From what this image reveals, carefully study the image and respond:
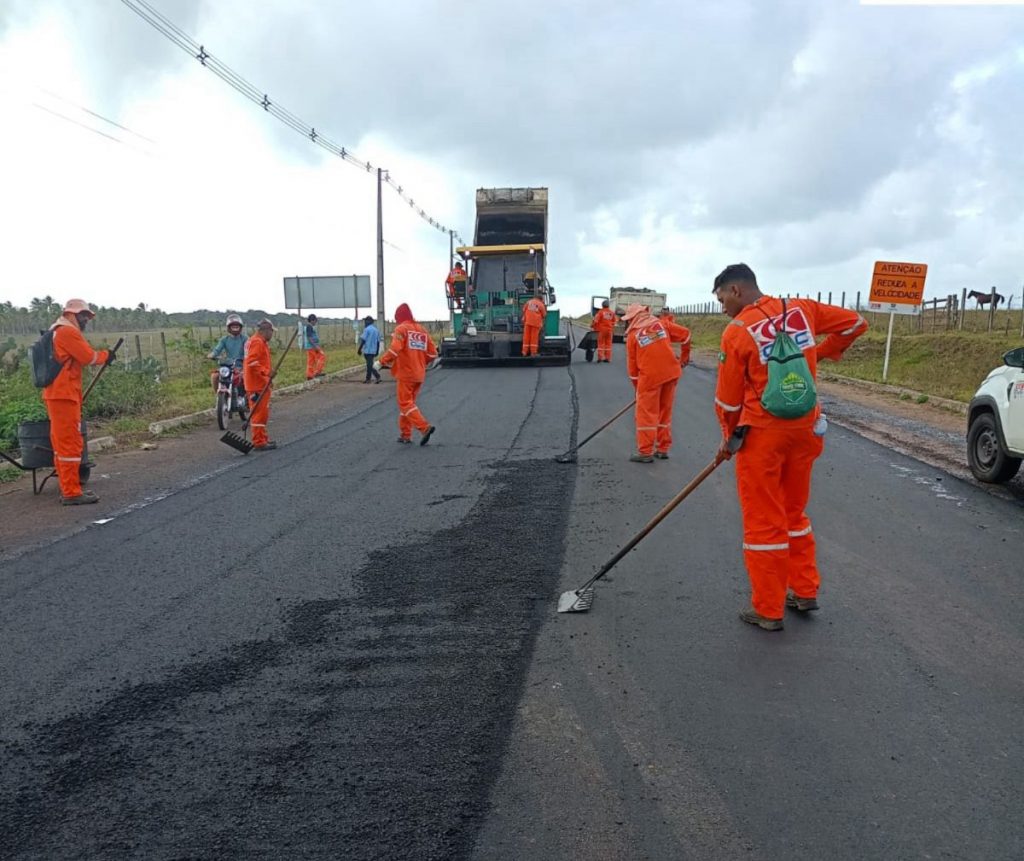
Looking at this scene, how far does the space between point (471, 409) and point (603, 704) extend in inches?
405

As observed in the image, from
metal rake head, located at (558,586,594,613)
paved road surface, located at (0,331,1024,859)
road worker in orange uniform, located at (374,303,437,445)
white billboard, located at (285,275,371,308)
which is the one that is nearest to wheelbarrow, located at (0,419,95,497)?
paved road surface, located at (0,331,1024,859)

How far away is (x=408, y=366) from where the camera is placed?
410 inches

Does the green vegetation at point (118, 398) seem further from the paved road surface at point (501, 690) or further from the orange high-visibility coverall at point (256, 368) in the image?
the paved road surface at point (501, 690)

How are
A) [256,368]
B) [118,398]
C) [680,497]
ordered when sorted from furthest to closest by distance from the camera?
[118,398] < [256,368] < [680,497]

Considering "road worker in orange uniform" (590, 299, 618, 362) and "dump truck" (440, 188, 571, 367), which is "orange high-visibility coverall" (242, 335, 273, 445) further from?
"road worker in orange uniform" (590, 299, 618, 362)

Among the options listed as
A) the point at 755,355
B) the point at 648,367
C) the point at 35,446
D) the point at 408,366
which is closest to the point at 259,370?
the point at 408,366

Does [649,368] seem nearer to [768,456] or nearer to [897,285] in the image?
[768,456]

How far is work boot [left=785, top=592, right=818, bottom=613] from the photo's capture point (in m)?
4.55

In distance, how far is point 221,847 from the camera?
2605mm

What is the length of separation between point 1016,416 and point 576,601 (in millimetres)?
5081

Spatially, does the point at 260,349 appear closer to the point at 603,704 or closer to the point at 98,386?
the point at 98,386

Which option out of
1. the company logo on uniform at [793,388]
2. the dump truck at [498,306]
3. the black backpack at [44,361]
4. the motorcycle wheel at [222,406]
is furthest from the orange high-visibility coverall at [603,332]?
the company logo on uniform at [793,388]

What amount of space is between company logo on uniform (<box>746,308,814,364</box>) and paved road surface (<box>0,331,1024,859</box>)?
1.46m

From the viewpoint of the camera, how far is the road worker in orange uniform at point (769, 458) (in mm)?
4281
